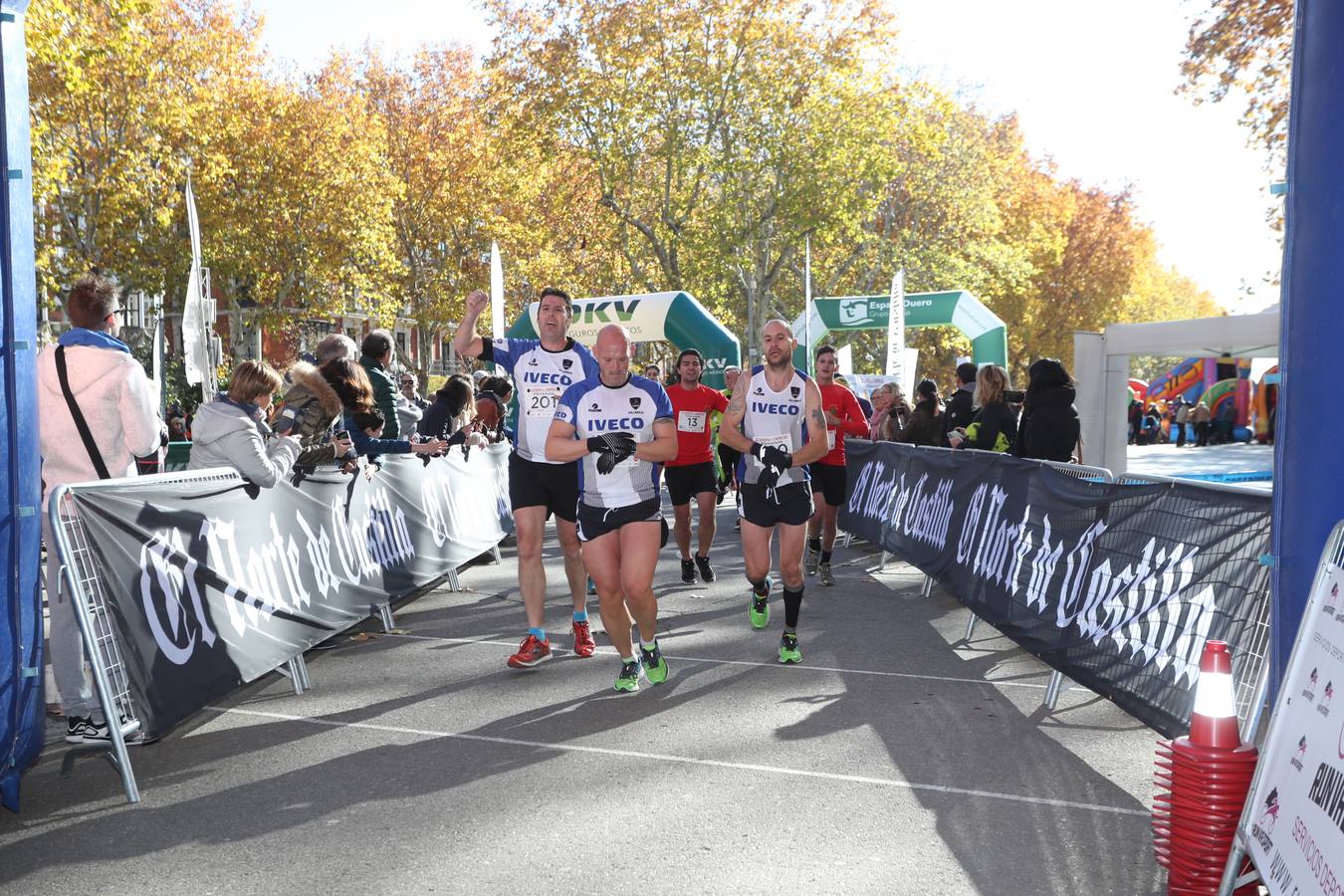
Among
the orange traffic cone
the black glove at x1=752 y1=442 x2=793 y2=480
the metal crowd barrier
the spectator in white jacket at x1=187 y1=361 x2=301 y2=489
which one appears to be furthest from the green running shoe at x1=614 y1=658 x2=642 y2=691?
the orange traffic cone

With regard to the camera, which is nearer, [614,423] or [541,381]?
[614,423]

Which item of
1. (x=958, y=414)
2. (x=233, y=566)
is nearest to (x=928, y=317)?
(x=958, y=414)

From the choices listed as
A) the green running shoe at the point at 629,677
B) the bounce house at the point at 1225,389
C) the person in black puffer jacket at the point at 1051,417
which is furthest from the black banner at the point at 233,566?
the bounce house at the point at 1225,389

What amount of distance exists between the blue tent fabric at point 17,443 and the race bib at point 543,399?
3175mm

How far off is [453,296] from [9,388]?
123ft

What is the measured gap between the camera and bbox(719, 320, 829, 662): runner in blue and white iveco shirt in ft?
24.4

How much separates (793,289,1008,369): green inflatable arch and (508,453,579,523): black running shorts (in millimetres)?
18100

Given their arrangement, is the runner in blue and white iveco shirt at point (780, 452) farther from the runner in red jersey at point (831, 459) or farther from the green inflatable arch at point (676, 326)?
the green inflatable arch at point (676, 326)

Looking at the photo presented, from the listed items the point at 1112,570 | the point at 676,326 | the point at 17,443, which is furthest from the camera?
the point at 676,326

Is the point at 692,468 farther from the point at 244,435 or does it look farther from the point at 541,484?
the point at 244,435

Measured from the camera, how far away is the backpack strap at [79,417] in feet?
18.8

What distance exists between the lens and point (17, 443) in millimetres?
4695

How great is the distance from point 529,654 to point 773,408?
205 centimetres

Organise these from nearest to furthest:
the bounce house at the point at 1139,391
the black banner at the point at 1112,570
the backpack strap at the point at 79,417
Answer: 1. the black banner at the point at 1112,570
2. the backpack strap at the point at 79,417
3. the bounce house at the point at 1139,391
